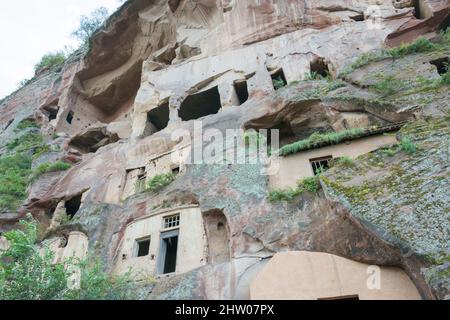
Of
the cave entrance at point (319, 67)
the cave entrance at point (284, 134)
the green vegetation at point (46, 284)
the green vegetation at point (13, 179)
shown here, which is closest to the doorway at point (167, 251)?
the green vegetation at point (46, 284)

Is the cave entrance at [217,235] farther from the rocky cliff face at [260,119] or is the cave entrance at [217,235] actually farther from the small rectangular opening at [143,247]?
the small rectangular opening at [143,247]

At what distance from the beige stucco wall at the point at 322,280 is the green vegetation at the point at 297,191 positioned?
2420 mm

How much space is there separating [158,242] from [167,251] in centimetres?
107

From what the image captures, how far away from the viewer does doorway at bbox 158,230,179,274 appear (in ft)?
46.7

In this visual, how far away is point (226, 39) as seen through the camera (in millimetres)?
24375

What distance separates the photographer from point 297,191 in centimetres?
1231

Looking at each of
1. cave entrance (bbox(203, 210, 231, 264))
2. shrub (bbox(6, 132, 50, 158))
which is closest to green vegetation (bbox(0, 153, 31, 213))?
shrub (bbox(6, 132, 50, 158))

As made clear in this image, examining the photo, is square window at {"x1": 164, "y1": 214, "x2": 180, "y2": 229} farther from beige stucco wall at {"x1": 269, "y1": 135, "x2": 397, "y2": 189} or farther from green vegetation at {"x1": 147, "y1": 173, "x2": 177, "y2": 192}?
beige stucco wall at {"x1": 269, "y1": 135, "x2": 397, "y2": 189}

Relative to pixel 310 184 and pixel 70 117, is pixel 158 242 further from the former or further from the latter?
pixel 70 117

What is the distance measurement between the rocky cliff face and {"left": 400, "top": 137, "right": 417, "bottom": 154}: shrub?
23 centimetres

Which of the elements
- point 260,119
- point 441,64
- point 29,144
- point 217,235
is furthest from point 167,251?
point 29,144

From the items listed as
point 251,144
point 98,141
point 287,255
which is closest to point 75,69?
point 98,141

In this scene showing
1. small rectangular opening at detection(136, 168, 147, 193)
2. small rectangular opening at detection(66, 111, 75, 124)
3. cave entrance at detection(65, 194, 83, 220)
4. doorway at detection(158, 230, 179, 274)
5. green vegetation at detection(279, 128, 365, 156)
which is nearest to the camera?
green vegetation at detection(279, 128, 365, 156)

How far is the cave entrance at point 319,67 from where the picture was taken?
20391 mm
